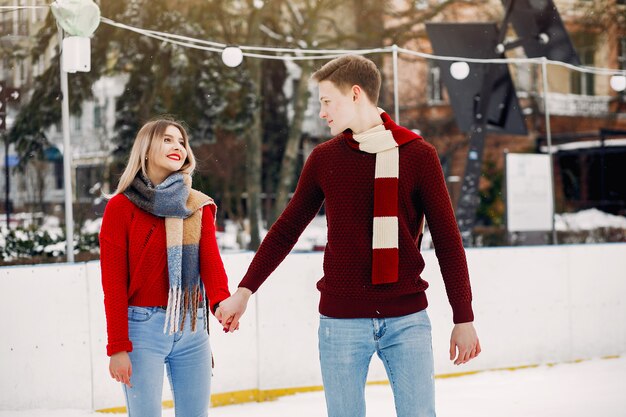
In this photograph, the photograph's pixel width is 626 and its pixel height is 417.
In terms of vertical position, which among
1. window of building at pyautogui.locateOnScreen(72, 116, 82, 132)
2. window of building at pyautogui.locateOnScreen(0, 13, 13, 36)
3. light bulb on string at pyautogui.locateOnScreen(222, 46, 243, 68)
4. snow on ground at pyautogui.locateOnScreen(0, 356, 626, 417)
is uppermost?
window of building at pyautogui.locateOnScreen(0, 13, 13, 36)

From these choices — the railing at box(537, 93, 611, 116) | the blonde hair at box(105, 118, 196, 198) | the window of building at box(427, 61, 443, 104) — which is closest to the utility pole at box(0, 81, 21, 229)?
the blonde hair at box(105, 118, 196, 198)

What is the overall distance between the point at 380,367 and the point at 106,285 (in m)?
3.37

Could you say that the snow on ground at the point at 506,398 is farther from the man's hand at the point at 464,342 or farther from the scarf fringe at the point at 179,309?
the man's hand at the point at 464,342

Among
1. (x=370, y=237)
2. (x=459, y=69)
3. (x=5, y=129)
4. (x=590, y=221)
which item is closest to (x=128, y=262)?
(x=370, y=237)

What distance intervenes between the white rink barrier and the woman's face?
2.11 meters

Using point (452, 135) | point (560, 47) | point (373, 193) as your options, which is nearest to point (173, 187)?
point (373, 193)

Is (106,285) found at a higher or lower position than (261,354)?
higher

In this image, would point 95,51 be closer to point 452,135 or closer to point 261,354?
point 452,135

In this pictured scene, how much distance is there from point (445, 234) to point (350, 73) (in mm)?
517

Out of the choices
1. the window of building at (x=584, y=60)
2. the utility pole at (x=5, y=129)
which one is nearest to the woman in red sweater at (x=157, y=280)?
the utility pole at (x=5, y=129)

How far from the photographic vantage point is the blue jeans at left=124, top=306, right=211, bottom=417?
2.61 m

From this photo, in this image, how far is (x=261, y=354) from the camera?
5254 millimetres

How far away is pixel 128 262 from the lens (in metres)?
2.67

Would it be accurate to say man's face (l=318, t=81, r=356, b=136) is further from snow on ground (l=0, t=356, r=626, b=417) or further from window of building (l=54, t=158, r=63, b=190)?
window of building (l=54, t=158, r=63, b=190)
